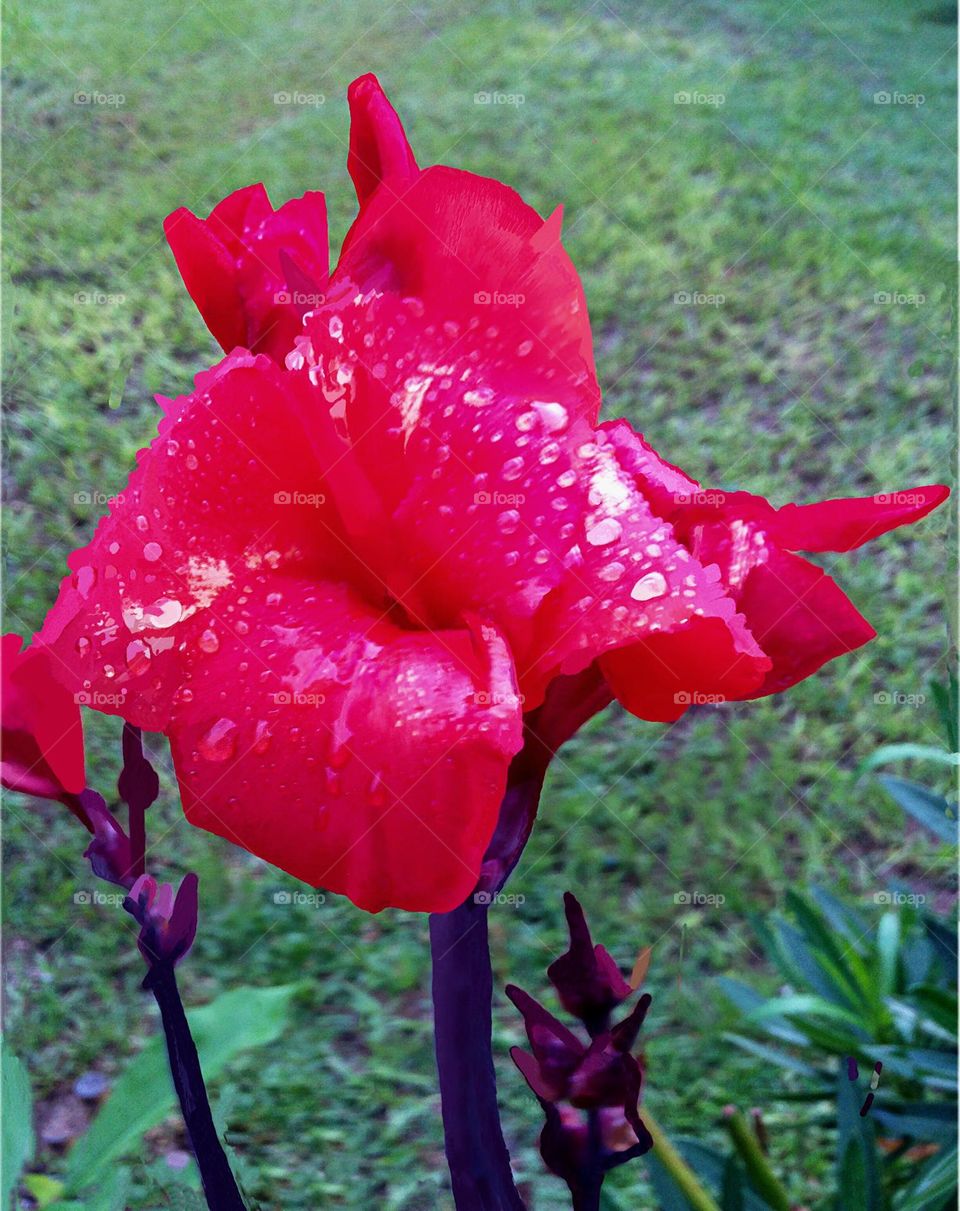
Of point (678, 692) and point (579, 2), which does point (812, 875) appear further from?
point (579, 2)

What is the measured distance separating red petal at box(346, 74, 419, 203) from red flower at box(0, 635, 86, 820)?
0.43 ft

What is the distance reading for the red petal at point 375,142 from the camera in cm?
29

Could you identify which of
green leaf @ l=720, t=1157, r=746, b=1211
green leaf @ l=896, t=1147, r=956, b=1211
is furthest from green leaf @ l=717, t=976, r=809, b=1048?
green leaf @ l=720, t=1157, r=746, b=1211

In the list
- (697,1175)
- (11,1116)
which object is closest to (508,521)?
(11,1116)

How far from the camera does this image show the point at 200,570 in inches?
9.9

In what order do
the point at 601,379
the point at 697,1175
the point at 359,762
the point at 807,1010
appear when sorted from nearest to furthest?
1. the point at 359,762
2. the point at 697,1175
3. the point at 807,1010
4. the point at 601,379

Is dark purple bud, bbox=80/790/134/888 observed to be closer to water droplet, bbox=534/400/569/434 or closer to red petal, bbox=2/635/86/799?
red petal, bbox=2/635/86/799

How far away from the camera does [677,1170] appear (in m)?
0.41

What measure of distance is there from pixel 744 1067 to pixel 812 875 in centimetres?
22

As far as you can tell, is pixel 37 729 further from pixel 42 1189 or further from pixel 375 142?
pixel 42 1189

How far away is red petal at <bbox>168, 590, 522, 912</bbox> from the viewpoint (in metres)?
0.23

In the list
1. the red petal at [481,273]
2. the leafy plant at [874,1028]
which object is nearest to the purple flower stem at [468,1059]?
the red petal at [481,273]

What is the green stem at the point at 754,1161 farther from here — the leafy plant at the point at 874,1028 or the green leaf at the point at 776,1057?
the green leaf at the point at 776,1057

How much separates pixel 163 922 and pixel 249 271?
15cm
